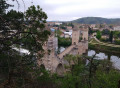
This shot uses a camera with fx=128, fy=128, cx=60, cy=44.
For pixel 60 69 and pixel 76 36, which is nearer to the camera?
pixel 60 69

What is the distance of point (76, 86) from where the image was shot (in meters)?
5.42

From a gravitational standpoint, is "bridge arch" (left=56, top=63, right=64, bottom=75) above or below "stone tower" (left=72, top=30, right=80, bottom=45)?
below

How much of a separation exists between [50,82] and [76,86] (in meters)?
1.67

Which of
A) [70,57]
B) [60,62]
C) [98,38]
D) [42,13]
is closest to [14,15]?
[42,13]

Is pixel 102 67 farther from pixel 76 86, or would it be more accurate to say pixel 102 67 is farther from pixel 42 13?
pixel 42 13

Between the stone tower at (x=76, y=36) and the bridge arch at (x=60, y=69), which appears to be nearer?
the bridge arch at (x=60, y=69)

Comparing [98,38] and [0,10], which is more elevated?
[0,10]

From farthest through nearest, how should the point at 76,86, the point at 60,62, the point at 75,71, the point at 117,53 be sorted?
the point at 117,53 → the point at 60,62 → the point at 75,71 → the point at 76,86

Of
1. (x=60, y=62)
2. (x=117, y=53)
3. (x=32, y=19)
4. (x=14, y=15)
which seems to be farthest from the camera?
(x=117, y=53)

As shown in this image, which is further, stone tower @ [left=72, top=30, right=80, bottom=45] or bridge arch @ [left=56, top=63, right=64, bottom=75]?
stone tower @ [left=72, top=30, right=80, bottom=45]

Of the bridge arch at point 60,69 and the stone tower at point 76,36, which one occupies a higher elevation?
the stone tower at point 76,36

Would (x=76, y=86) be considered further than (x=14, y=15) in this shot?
Yes

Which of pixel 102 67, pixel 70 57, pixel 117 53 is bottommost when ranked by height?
pixel 117 53

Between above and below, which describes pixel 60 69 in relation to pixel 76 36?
below
